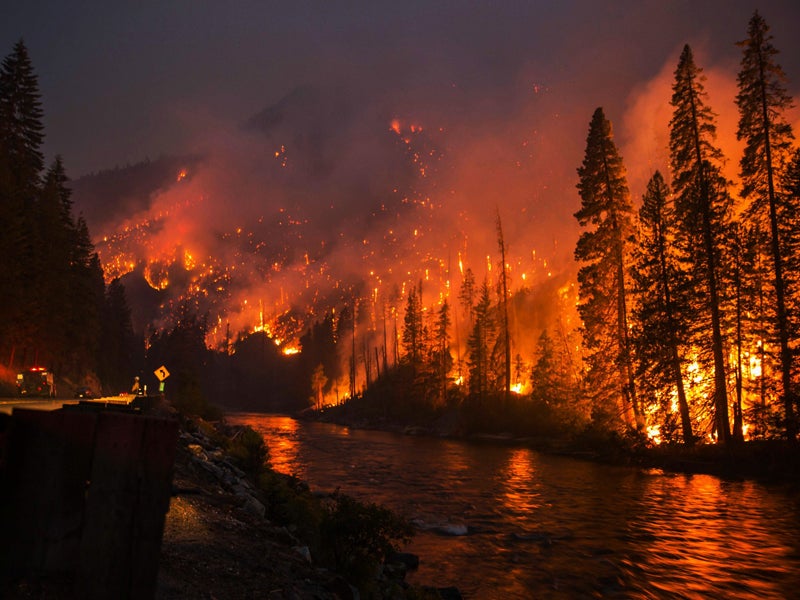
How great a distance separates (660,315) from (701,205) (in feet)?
23.7

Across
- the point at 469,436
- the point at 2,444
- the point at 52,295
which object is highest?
the point at 52,295

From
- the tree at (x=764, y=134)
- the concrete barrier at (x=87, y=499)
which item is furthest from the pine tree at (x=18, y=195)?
the tree at (x=764, y=134)

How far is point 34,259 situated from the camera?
41.8 meters

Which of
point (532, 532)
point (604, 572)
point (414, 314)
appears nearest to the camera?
point (604, 572)

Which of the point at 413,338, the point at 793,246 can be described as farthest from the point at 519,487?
the point at 413,338

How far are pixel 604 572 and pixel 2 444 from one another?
42.3 feet

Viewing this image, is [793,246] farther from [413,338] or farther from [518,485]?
[413,338]

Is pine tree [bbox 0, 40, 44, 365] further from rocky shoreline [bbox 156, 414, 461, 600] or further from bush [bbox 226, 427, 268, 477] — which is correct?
rocky shoreline [bbox 156, 414, 461, 600]

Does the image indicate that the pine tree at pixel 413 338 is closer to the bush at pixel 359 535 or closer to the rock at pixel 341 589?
the bush at pixel 359 535

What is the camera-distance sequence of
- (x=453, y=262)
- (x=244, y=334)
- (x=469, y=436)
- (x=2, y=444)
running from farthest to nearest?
(x=244, y=334) → (x=453, y=262) → (x=469, y=436) → (x=2, y=444)

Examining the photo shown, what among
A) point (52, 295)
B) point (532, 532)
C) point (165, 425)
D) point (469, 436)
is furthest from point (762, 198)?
point (52, 295)

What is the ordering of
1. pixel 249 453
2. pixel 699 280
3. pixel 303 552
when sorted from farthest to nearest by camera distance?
pixel 699 280 → pixel 249 453 → pixel 303 552

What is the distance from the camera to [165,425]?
12.2 ft

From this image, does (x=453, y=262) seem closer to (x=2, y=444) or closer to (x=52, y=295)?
(x=52, y=295)
